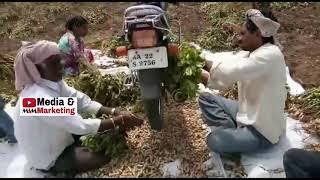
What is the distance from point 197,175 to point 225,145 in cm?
36

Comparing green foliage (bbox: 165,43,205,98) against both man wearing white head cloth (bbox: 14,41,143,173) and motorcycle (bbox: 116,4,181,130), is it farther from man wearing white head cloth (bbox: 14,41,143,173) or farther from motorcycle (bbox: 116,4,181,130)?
man wearing white head cloth (bbox: 14,41,143,173)

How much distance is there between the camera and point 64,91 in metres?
4.27

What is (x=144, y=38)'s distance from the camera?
13.6 ft

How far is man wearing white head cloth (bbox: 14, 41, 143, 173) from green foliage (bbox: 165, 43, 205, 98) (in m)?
0.52

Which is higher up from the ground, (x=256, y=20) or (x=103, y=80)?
(x=256, y=20)

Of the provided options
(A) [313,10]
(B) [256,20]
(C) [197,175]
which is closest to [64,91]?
(C) [197,175]

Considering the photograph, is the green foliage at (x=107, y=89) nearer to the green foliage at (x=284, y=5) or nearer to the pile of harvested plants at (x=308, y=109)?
the pile of harvested plants at (x=308, y=109)

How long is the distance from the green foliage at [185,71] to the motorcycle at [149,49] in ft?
0.32

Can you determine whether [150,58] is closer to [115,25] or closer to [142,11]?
[142,11]

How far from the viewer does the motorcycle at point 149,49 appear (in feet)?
13.6

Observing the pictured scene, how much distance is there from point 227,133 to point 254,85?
494 millimetres

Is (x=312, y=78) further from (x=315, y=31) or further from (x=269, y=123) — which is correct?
(x=269, y=123)

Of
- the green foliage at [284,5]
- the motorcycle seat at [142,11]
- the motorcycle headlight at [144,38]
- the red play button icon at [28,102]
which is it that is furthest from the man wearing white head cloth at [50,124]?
the green foliage at [284,5]

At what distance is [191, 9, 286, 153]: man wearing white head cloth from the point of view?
3.99m
